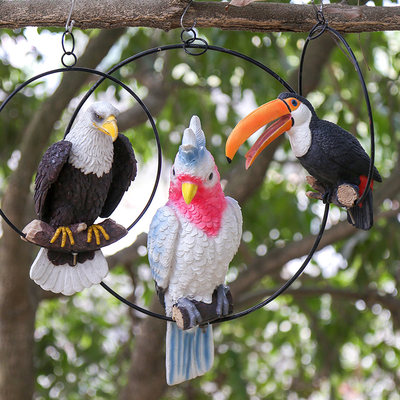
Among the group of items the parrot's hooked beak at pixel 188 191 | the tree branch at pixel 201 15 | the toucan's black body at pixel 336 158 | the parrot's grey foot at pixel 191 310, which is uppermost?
the tree branch at pixel 201 15

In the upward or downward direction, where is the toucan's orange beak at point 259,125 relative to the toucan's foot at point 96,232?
upward

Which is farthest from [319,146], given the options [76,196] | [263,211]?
[263,211]

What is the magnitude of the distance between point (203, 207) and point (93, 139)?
0.89 feet

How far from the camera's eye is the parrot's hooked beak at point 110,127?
1246 mm

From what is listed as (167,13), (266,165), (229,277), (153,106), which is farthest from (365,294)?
(167,13)

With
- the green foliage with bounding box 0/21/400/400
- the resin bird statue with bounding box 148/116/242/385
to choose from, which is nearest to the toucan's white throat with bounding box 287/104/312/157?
the resin bird statue with bounding box 148/116/242/385

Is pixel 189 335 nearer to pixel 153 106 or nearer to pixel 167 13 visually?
pixel 167 13

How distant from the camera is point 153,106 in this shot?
287 cm

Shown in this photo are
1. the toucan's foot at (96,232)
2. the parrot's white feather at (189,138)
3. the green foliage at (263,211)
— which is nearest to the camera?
the parrot's white feather at (189,138)

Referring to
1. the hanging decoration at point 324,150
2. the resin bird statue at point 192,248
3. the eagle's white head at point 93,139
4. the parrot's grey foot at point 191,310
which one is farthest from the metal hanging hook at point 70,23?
the parrot's grey foot at point 191,310

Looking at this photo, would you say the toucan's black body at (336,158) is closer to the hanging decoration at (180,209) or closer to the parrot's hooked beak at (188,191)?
the hanging decoration at (180,209)

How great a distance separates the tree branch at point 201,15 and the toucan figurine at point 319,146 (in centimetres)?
21

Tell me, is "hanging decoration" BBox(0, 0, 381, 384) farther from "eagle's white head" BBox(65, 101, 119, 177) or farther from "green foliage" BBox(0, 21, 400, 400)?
"green foliage" BBox(0, 21, 400, 400)

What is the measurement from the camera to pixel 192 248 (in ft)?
4.15
